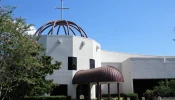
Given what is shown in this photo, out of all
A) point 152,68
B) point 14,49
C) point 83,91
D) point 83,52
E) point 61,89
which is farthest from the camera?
point 152,68

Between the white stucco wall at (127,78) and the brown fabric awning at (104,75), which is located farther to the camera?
the white stucco wall at (127,78)

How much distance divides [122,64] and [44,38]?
13782mm

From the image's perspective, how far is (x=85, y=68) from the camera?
33000 mm

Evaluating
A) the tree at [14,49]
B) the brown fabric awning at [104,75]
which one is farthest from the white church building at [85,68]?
the tree at [14,49]

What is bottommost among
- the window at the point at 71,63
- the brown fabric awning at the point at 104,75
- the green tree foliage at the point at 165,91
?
the green tree foliage at the point at 165,91

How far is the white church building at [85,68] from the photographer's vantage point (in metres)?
30.2

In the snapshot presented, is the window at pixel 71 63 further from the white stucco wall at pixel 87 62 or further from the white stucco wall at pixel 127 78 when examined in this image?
the white stucco wall at pixel 127 78

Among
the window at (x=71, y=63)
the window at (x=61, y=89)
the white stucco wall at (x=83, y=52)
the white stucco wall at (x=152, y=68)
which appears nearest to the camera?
the window at (x=61, y=89)

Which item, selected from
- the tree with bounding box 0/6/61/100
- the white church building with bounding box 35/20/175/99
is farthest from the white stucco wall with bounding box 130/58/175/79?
the tree with bounding box 0/6/61/100

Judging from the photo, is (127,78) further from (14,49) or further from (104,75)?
(14,49)

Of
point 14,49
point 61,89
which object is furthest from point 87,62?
point 14,49

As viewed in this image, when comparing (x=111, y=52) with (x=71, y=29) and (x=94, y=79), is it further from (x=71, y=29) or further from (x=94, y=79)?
(x=94, y=79)

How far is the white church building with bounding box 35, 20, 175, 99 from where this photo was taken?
30.2 metres

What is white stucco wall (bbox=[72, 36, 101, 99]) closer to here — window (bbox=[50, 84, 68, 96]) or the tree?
window (bbox=[50, 84, 68, 96])
